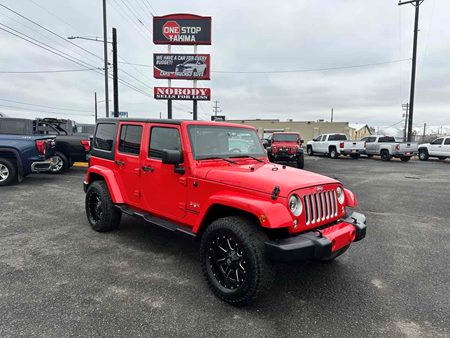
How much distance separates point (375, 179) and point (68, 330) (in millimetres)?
11964

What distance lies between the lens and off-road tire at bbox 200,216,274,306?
287cm

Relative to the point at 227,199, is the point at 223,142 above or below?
above

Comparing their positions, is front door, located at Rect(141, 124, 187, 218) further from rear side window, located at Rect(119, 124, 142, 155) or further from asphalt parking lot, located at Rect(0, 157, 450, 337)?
asphalt parking lot, located at Rect(0, 157, 450, 337)

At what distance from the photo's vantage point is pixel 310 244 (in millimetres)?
2836

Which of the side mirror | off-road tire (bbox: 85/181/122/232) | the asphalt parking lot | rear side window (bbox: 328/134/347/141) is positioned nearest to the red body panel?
the side mirror

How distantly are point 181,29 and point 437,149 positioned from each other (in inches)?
746

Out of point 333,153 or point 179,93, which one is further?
point 333,153

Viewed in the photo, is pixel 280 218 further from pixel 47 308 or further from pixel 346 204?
pixel 47 308

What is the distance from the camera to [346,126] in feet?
198

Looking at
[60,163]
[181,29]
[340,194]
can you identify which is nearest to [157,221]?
[340,194]

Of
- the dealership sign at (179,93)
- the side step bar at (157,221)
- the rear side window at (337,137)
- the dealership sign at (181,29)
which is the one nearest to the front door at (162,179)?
the side step bar at (157,221)

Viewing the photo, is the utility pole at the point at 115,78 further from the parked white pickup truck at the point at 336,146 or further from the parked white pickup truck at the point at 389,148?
the parked white pickup truck at the point at 389,148

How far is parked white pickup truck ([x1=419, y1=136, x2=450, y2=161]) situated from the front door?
22.5 metres

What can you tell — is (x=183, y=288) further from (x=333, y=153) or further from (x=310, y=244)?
(x=333, y=153)
